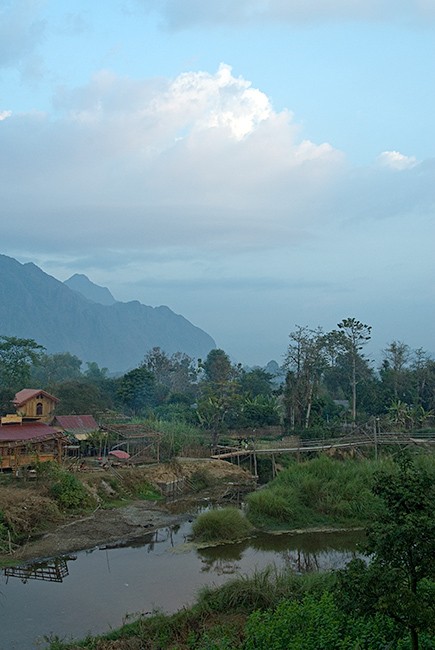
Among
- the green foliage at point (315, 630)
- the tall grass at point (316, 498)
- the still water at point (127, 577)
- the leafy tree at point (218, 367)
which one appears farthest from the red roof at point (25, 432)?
the leafy tree at point (218, 367)

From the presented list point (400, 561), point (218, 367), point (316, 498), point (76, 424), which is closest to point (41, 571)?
point (316, 498)

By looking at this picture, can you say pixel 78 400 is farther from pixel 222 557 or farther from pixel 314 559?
pixel 314 559

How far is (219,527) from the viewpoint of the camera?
65.3 feet

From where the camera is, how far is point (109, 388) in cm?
5656

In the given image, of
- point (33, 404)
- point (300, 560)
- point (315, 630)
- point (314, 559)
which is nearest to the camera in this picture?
point (315, 630)

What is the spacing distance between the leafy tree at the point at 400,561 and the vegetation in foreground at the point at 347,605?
0.01 meters

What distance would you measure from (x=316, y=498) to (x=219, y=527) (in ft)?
15.1

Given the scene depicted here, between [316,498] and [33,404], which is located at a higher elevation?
[33,404]

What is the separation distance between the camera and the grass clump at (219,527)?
19.9 m

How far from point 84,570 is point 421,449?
60.2ft

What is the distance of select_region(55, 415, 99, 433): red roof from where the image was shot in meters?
32.8

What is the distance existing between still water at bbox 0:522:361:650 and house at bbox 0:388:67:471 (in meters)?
7.15

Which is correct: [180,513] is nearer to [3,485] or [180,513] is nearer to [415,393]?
[3,485]

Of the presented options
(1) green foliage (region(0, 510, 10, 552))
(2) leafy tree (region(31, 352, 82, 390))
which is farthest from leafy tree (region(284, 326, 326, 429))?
(2) leafy tree (region(31, 352, 82, 390))
